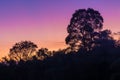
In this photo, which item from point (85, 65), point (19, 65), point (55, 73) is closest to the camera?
point (85, 65)

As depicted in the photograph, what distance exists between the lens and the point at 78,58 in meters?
52.7

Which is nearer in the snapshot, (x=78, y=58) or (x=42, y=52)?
(x=78, y=58)

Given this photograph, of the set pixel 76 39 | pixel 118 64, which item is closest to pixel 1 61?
pixel 76 39

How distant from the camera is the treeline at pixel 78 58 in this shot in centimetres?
4775

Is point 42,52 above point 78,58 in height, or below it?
above

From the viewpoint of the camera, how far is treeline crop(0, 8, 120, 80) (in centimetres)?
4775

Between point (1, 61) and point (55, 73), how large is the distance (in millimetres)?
26904

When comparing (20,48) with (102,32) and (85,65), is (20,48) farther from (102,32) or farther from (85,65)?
(85,65)

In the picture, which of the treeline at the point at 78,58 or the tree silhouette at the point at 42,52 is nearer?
the treeline at the point at 78,58

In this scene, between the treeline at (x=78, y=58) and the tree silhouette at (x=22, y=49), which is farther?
the tree silhouette at (x=22, y=49)

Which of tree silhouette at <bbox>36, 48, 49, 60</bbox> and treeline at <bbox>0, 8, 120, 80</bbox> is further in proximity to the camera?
tree silhouette at <bbox>36, 48, 49, 60</bbox>

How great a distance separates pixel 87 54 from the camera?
5347 cm

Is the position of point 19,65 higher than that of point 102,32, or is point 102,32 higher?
point 102,32

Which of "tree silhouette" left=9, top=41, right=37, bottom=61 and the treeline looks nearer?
the treeline
